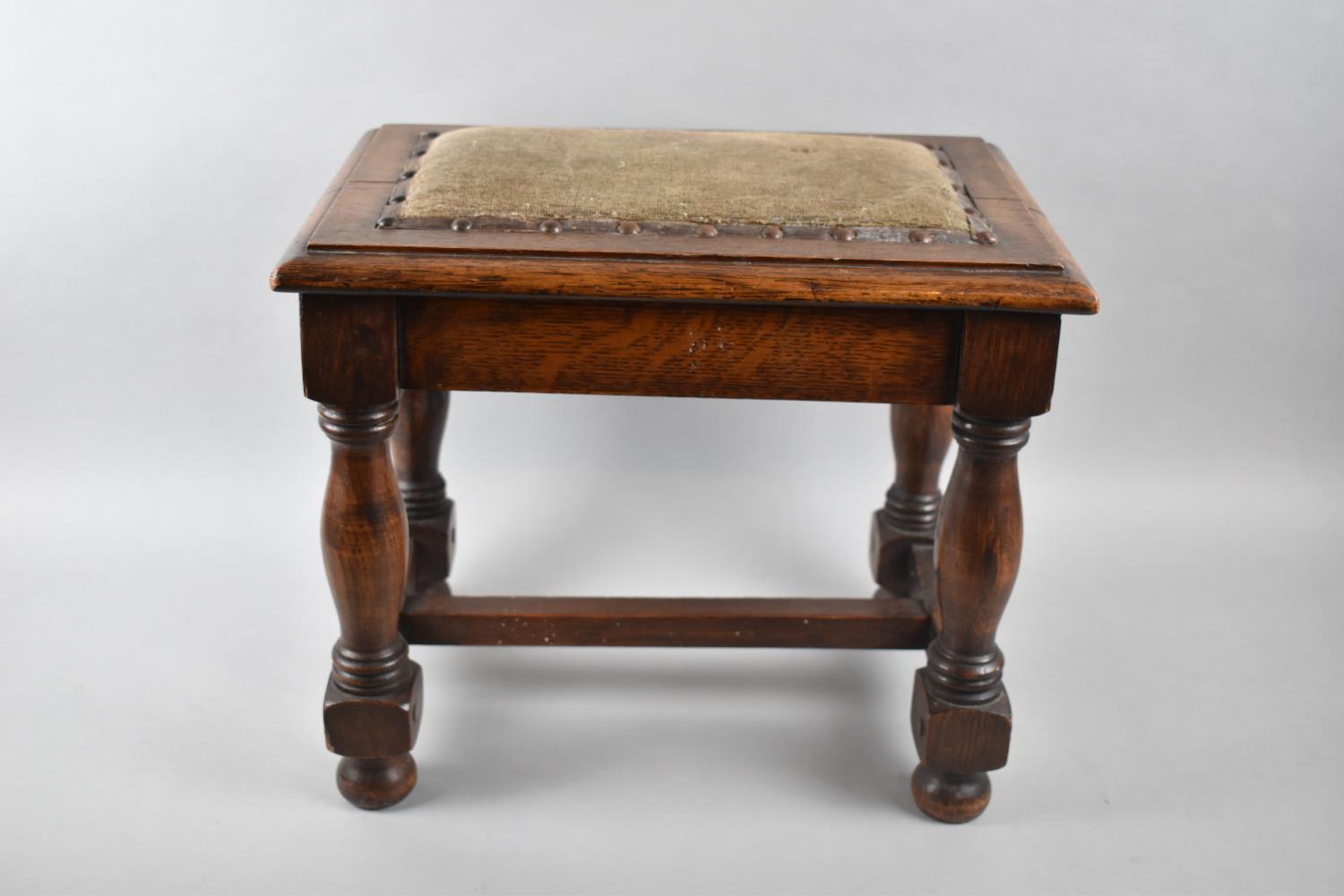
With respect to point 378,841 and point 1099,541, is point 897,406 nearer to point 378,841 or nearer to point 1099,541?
point 1099,541

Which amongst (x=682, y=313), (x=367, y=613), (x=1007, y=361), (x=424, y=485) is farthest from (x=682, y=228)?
(x=424, y=485)

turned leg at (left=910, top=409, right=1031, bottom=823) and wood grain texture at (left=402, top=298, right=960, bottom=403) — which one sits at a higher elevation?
wood grain texture at (left=402, top=298, right=960, bottom=403)

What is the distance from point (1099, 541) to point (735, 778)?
75 centimetres

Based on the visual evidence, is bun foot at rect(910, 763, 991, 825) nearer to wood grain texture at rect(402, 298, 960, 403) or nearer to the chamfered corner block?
wood grain texture at rect(402, 298, 960, 403)

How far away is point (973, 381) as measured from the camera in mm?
1589

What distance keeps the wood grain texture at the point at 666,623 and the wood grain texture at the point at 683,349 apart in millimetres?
365

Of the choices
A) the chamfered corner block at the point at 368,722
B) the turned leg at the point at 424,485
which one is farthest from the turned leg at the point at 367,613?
the turned leg at the point at 424,485

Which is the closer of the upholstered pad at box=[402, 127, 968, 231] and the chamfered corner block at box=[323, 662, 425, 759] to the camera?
the upholstered pad at box=[402, 127, 968, 231]

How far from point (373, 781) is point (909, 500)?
73 cm

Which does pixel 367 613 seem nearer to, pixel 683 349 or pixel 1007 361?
pixel 683 349

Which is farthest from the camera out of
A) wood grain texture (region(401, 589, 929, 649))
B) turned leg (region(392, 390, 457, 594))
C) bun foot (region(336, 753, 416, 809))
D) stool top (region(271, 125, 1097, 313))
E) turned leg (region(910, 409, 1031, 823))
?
turned leg (region(392, 390, 457, 594))

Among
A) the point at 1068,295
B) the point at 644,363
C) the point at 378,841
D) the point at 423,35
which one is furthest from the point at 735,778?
the point at 423,35

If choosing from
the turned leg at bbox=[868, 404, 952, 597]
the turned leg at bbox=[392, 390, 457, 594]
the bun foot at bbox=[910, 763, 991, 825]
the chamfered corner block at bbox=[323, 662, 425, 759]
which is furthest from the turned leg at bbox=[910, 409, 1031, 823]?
the turned leg at bbox=[392, 390, 457, 594]

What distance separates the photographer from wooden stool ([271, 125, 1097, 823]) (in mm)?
1544
